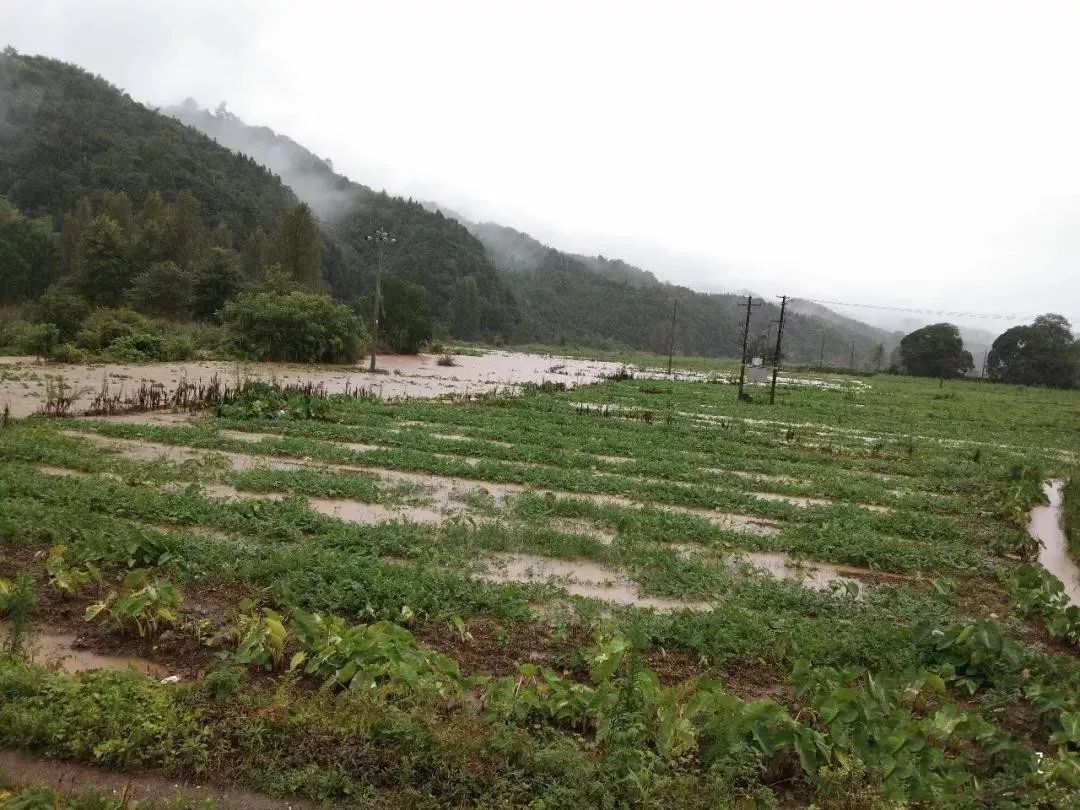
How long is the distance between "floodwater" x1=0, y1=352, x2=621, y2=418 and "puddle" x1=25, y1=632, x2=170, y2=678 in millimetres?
12532

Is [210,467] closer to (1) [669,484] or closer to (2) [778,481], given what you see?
(1) [669,484]

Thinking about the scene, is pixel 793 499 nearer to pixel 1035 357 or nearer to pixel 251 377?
pixel 251 377

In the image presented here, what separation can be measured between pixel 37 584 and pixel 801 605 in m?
7.44

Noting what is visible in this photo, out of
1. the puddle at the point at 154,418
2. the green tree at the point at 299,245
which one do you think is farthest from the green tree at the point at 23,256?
the puddle at the point at 154,418

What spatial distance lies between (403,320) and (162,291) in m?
16.8

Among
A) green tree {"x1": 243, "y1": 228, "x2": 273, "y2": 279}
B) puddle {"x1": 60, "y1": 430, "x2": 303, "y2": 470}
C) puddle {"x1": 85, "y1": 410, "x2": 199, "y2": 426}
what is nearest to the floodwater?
puddle {"x1": 85, "y1": 410, "x2": 199, "y2": 426}

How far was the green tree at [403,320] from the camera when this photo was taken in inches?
1877

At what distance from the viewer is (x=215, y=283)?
4534 cm

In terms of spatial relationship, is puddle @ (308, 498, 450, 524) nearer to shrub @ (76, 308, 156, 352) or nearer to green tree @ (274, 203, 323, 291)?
shrub @ (76, 308, 156, 352)

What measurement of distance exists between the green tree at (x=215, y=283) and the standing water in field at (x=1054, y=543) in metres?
46.5

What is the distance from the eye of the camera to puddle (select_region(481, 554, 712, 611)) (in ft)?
22.2

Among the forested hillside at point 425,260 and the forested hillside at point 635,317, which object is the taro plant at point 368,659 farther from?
the forested hillside at point 635,317

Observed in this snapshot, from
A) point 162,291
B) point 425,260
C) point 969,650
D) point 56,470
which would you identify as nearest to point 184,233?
point 162,291

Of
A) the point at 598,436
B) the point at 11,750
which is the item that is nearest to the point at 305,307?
the point at 598,436
